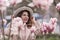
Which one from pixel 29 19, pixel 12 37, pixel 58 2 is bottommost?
pixel 12 37

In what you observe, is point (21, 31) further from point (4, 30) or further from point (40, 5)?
point (40, 5)

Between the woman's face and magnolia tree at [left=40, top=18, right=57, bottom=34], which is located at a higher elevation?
the woman's face

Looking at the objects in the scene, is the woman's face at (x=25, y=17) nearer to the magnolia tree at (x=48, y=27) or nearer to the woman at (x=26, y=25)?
the woman at (x=26, y=25)

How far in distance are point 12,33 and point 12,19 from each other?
8 cm

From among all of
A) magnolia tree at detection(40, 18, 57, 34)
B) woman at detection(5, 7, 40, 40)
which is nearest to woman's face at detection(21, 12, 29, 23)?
woman at detection(5, 7, 40, 40)

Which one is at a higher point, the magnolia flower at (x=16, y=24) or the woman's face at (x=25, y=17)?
the woman's face at (x=25, y=17)

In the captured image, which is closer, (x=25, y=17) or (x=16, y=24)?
(x=16, y=24)

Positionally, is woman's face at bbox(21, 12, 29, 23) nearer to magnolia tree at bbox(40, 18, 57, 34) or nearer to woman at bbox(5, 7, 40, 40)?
woman at bbox(5, 7, 40, 40)

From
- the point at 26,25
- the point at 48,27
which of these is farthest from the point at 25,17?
the point at 48,27

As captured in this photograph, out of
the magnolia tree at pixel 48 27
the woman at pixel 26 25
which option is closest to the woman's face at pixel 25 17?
the woman at pixel 26 25

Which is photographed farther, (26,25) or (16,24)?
(26,25)

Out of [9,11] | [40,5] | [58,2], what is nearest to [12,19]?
[9,11]

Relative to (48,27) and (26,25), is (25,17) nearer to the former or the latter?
(26,25)

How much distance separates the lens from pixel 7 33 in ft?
2.79
